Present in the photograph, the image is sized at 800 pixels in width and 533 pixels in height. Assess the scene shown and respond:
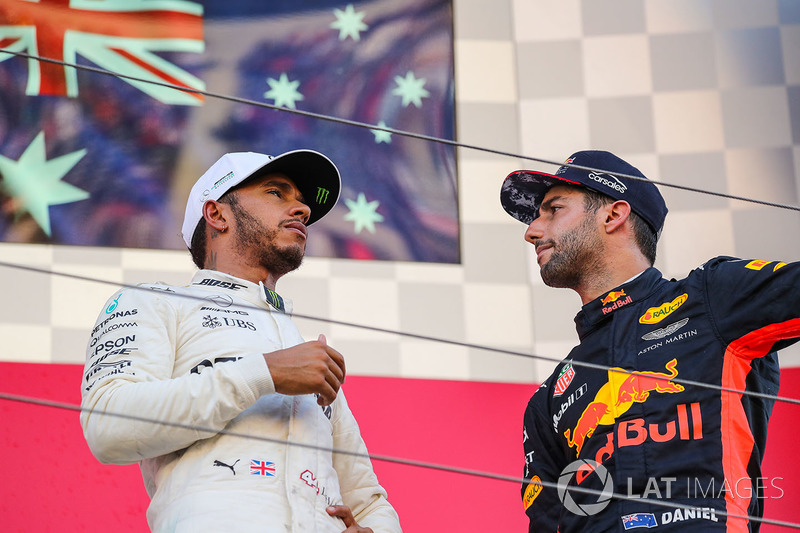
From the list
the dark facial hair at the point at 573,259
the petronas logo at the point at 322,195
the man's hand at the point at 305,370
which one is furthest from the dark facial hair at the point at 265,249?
the dark facial hair at the point at 573,259

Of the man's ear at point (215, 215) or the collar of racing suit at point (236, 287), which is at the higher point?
the man's ear at point (215, 215)

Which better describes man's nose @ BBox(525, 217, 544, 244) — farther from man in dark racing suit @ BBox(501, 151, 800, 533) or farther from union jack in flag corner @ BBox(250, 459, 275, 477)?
A: union jack in flag corner @ BBox(250, 459, 275, 477)

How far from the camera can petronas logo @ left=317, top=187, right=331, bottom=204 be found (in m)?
2.28

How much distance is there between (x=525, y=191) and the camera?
248 centimetres

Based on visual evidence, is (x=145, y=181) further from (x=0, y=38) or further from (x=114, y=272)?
(x=0, y=38)

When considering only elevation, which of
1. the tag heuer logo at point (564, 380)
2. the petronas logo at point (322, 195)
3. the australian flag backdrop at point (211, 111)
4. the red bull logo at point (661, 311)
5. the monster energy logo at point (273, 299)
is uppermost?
the australian flag backdrop at point (211, 111)

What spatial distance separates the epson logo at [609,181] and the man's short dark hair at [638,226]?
0.08 ft

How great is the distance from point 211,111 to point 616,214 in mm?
1662

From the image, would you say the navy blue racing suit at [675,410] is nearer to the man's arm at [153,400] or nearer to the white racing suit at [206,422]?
the white racing suit at [206,422]

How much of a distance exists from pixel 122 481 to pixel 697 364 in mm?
1477

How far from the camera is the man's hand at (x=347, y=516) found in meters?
1.79

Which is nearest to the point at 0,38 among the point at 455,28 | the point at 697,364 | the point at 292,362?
the point at 455,28

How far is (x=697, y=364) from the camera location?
1.94 meters
